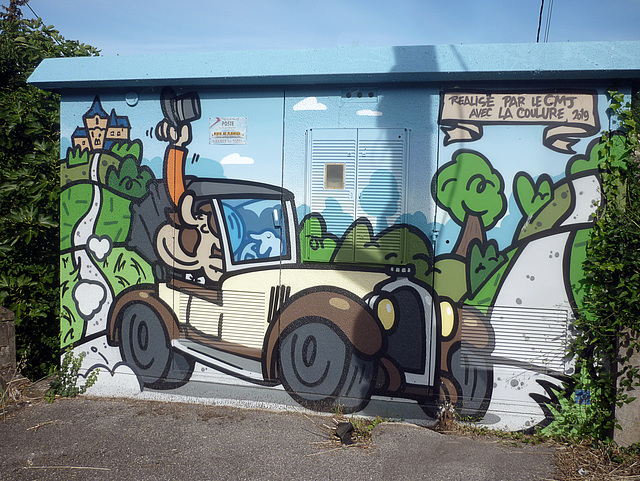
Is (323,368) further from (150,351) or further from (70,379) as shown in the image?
(70,379)

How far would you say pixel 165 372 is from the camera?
444cm

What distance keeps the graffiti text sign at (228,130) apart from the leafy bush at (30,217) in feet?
6.31

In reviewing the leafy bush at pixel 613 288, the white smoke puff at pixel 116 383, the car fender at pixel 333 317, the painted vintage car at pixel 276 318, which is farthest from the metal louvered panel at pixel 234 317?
the leafy bush at pixel 613 288

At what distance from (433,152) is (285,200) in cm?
136

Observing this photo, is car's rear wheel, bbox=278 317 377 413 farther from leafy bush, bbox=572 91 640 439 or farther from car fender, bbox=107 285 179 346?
leafy bush, bbox=572 91 640 439

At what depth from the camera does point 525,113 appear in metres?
3.85

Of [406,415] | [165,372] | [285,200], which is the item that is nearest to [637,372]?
[406,415]

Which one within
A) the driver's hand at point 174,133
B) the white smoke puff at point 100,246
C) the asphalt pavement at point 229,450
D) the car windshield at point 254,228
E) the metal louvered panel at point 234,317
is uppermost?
the driver's hand at point 174,133

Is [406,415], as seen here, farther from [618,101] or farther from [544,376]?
[618,101]

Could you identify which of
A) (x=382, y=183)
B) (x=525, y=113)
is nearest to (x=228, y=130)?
(x=382, y=183)

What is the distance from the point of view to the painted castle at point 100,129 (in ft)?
14.8

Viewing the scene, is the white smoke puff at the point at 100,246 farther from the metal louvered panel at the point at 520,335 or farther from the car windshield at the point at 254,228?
the metal louvered panel at the point at 520,335

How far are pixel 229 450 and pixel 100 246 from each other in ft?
7.77

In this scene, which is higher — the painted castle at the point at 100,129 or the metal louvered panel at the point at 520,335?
the painted castle at the point at 100,129
